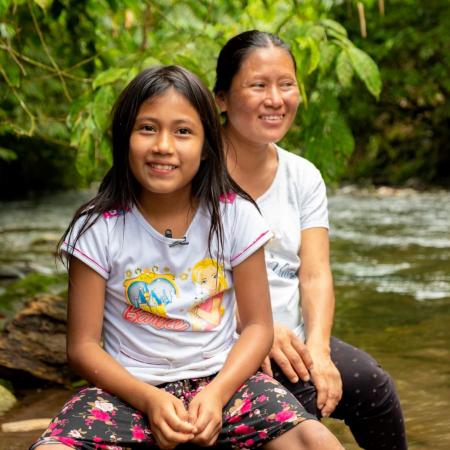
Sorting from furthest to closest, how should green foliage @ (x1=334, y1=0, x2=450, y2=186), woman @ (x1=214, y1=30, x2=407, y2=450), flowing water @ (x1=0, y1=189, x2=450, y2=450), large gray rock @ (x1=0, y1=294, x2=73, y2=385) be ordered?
1. green foliage @ (x1=334, y1=0, x2=450, y2=186)
2. large gray rock @ (x1=0, y1=294, x2=73, y2=385)
3. flowing water @ (x1=0, y1=189, x2=450, y2=450)
4. woman @ (x1=214, y1=30, x2=407, y2=450)

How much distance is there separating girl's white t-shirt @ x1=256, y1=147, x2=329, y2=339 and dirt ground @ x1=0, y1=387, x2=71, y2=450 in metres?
0.98

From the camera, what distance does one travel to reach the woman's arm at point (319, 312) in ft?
7.87

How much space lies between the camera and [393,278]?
6629 millimetres

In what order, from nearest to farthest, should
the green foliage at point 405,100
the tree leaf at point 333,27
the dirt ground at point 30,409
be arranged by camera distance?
1. the dirt ground at point 30,409
2. the tree leaf at point 333,27
3. the green foliage at point 405,100

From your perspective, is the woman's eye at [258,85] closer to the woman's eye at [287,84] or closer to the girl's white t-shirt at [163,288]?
the woman's eye at [287,84]

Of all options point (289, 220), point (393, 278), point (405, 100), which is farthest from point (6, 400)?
point (405, 100)

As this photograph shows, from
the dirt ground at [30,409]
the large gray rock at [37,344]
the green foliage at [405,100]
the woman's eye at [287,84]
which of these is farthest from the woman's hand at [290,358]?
the green foliage at [405,100]

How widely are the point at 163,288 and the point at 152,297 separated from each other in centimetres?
4

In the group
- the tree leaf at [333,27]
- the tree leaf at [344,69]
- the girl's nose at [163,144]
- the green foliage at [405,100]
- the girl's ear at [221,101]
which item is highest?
the tree leaf at [333,27]

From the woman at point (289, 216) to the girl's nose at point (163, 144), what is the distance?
0.48 meters

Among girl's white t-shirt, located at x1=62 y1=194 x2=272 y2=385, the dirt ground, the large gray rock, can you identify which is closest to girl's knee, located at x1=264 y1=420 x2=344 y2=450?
girl's white t-shirt, located at x1=62 y1=194 x2=272 y2=385

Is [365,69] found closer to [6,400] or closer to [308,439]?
[308,439]

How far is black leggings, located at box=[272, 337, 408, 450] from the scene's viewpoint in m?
2.41

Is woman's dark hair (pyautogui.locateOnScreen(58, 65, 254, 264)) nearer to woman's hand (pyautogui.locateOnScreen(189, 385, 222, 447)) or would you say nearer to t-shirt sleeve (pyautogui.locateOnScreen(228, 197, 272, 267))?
t-shirt sleeve (pyautogui.locateOnScreen(228, 197, 272, 267))
